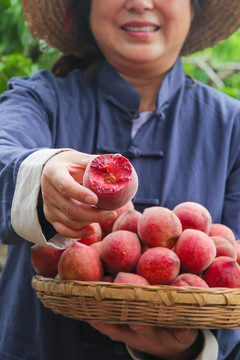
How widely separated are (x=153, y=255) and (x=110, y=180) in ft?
0.91

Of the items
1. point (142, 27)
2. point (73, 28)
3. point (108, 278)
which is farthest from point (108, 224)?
point (73, 28)

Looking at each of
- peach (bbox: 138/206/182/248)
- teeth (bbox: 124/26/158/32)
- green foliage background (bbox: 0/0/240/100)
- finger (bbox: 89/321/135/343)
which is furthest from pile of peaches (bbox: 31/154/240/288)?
green foliage background (bbox: 0/0/240/100)

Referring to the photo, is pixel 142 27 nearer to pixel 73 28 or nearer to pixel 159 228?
pixel 73 28

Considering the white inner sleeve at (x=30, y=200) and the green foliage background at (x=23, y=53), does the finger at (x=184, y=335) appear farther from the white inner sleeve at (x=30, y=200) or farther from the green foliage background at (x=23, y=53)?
the green foliage background at (x=23, y=53)

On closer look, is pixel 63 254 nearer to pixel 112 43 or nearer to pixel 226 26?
pixel 112 43

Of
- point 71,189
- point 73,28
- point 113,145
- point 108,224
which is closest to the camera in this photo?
point 71,189

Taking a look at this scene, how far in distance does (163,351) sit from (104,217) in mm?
514

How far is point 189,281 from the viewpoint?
1188 mm

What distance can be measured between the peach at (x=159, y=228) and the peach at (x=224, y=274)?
13 cm

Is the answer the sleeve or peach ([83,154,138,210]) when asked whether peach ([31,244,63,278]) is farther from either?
peach ([83,154,138,210])

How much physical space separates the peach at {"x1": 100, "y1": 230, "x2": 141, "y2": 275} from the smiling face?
0.69 m

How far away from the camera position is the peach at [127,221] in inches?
52.2

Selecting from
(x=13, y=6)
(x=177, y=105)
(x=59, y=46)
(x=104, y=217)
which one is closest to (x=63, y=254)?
(x=104, y=217)

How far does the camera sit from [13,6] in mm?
3098
